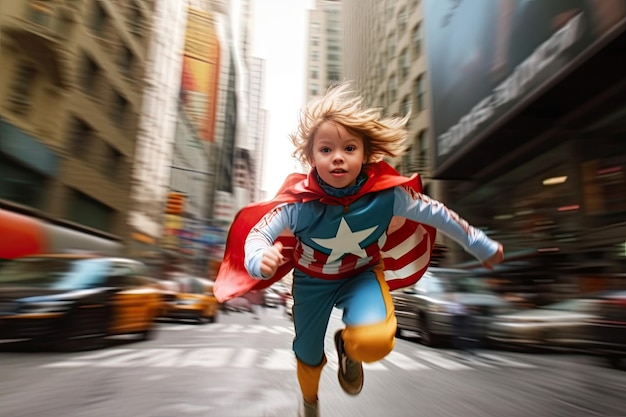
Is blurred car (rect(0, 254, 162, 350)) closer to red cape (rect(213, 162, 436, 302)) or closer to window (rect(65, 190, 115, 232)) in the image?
window (rect(65, 190, 115, 232))

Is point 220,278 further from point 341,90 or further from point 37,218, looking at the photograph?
point 341,90

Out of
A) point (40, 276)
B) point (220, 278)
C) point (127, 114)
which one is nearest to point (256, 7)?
point (127, 114)

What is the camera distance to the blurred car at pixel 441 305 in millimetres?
1282

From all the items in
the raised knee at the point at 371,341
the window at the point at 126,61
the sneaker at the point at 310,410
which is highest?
the window at the point at 126,61

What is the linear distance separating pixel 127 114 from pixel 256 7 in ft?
1.70

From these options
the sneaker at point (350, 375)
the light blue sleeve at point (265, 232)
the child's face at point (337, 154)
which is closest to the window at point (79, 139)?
the light blue sleeve at point (265, 232)

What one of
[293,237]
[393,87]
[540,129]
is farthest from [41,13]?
[540,129]

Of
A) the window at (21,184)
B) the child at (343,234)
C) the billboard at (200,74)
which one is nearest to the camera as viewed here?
the window at (21,184)

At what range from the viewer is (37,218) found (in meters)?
0.81

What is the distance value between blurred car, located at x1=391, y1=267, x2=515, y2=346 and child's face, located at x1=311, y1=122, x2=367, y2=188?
0.49 m

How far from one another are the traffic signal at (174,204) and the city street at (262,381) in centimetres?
32

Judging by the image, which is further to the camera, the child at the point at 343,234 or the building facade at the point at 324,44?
the building facade at the point at 324,44

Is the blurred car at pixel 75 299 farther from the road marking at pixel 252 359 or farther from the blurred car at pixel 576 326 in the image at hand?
the blurred car at pixel 576 326

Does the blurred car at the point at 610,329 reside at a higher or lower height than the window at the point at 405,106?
lower
